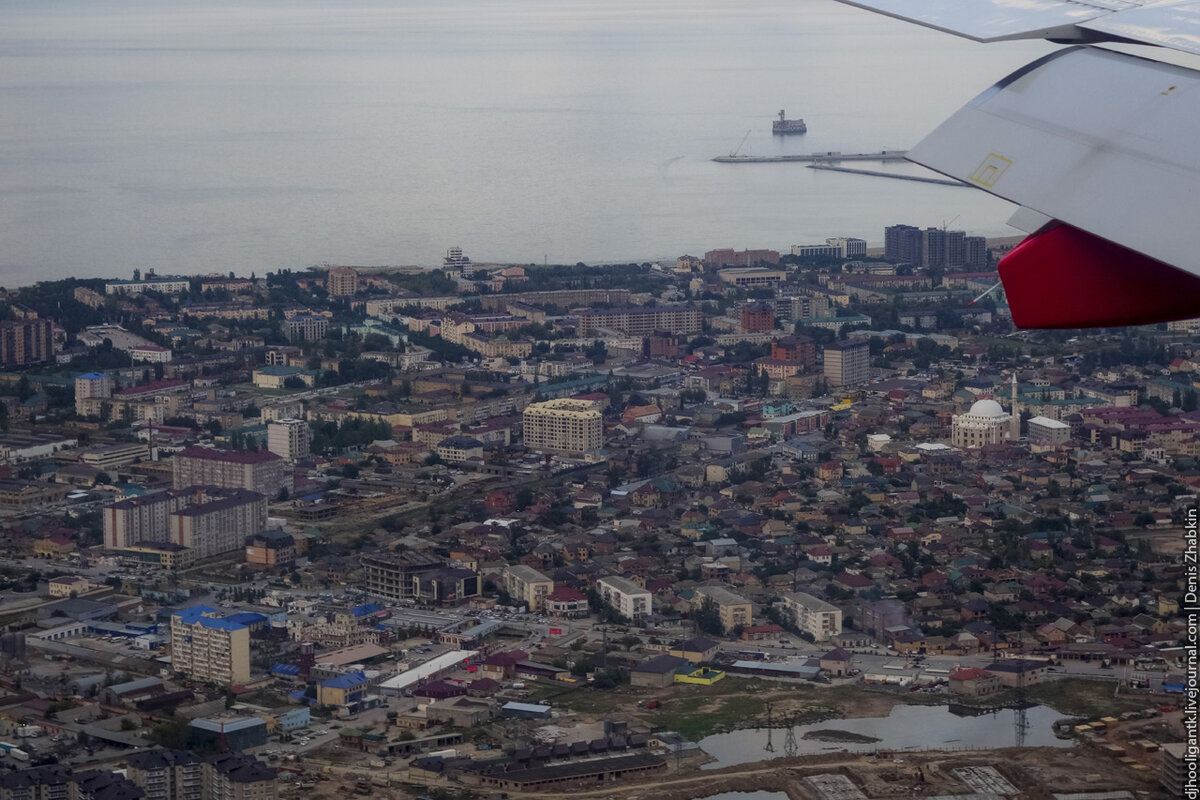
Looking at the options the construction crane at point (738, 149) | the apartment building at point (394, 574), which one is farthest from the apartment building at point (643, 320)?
the construction crane at point (738, 149)

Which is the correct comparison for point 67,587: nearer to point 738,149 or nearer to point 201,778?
point 201,778

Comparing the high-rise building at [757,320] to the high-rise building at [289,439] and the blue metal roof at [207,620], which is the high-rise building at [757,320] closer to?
the high-rise building at [289,439]

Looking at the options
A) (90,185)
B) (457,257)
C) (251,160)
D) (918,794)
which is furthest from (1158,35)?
(251,160)

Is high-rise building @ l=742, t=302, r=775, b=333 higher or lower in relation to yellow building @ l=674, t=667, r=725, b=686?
higher

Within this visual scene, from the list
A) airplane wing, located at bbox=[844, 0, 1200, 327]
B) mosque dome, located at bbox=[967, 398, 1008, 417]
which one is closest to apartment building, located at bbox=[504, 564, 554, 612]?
mosque dome, located at bbox=[967, 398, 1008, 417]

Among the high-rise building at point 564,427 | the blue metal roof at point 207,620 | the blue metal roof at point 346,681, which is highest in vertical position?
the high-rise building at point 564,427

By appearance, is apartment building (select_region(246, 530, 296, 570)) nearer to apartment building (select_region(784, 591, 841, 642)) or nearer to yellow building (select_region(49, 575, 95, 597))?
yellow building (select_region(49, 575, 95, 597))
